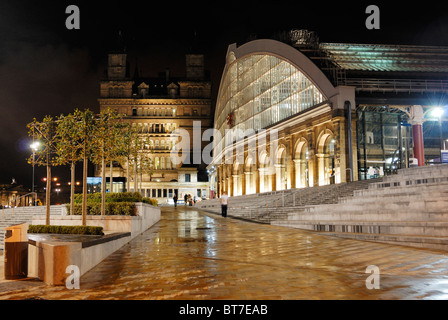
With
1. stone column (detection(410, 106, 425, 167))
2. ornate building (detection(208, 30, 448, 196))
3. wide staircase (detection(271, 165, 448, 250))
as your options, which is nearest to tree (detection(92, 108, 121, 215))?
wide staircase (detection(271, 165, 448, 250))

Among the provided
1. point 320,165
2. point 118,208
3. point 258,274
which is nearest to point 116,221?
point 118,208

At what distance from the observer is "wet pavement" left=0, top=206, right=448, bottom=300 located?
7.27 metres

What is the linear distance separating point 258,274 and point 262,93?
45.9 meters

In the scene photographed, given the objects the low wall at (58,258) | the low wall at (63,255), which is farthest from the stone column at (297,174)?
the low wall at (58,258)

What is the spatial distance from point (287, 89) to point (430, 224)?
33526 millimetres

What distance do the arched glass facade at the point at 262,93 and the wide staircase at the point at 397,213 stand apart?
64.1 feet

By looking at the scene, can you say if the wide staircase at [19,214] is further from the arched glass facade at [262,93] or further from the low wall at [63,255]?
the arched glass facade at [262,93]

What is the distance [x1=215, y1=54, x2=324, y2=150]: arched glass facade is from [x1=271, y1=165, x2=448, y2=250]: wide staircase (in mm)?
19551

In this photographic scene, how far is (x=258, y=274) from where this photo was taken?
8969 mm

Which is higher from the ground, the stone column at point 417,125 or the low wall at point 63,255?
the stone column at point 417,125

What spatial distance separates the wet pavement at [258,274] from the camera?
7266 mm

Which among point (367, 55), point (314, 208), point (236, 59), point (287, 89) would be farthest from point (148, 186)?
point (314, 208)

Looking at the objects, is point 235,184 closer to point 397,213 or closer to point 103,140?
point 103,140

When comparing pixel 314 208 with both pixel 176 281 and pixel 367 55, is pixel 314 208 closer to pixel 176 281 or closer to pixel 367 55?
pixel 176 281
